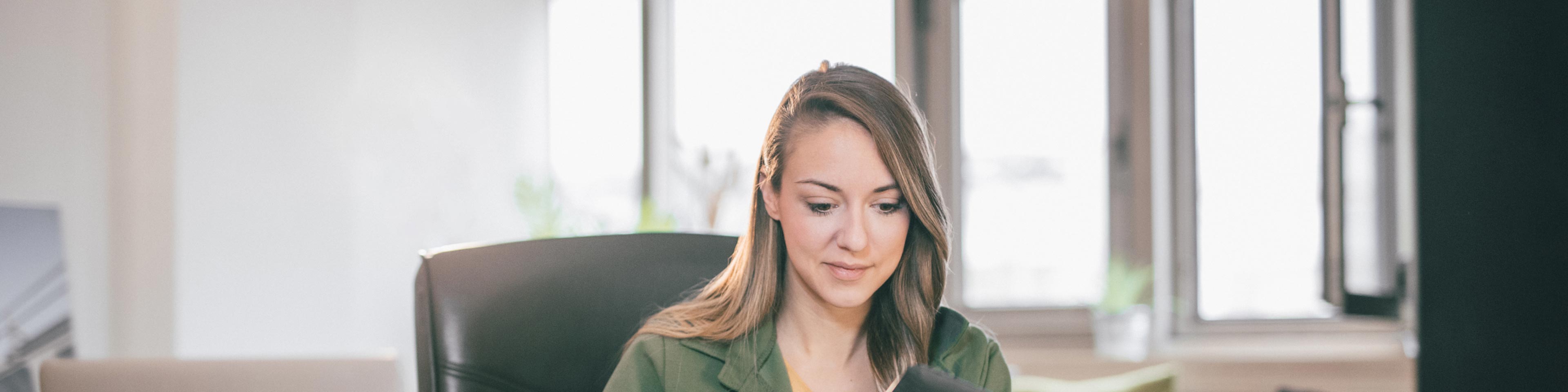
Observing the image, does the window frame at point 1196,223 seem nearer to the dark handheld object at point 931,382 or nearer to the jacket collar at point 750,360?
the jacket collar at point 750,360

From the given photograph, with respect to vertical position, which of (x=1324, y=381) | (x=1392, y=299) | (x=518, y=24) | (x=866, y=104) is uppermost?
(x=518, y=24)

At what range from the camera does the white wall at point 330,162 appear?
224 centimetres

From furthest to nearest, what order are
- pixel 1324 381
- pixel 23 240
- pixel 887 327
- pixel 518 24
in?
pixel 518 24, pixel 1324 381, pixel 23 240, pixel 887 327

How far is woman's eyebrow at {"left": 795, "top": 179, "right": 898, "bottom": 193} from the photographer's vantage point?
1.01m

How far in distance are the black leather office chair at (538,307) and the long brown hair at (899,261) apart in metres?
0.05

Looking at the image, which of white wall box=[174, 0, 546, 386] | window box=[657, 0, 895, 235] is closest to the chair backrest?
white wall box=[174, 0, 546, 386]

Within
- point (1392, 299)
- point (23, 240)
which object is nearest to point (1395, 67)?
point (1392, 299)

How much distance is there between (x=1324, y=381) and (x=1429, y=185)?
2619 mm

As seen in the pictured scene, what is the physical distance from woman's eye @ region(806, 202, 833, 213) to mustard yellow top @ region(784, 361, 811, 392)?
0.20 metres

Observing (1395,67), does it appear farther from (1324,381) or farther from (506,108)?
(506,108)

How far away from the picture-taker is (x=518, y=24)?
Answer: 10.9ft

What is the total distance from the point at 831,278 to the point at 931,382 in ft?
1.64

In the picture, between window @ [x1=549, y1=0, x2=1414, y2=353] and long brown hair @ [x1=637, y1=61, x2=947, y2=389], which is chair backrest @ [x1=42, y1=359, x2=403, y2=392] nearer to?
long brown hair @ [x1=637, y1=61, x2=947, y2=389]

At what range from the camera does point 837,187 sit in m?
1.01
